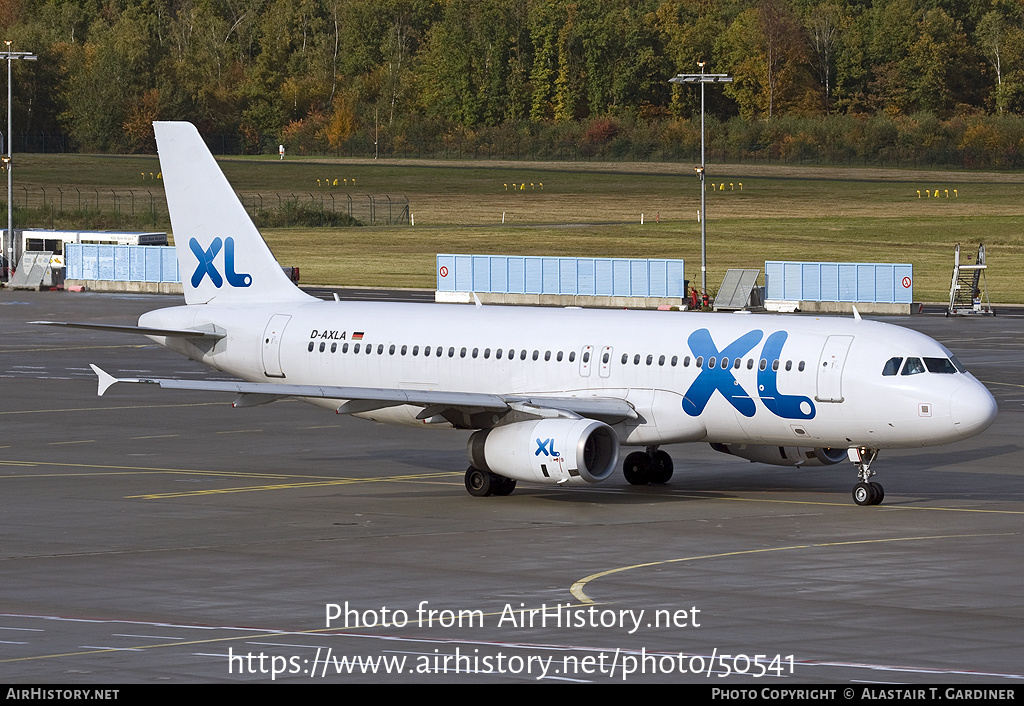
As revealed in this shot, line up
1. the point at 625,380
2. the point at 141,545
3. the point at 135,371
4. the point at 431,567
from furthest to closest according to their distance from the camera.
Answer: the point at 135,371 → the point at 625,380 → the point at 141,545 → the point at 431,567

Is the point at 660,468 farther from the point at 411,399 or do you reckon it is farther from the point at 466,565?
the point at 466,565

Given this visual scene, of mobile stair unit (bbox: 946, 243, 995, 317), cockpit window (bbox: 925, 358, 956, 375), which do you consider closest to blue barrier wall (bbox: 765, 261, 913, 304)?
mobile stair unit (bbox: 946, 243, 995, 317)

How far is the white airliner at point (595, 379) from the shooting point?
1534 inches

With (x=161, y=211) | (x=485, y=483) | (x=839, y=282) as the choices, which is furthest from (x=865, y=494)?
(x=161, y=211)

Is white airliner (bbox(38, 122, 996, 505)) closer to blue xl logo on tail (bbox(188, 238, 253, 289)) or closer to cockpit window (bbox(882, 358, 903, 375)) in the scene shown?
cockpit window (bbox(882, 358, 903, 375))

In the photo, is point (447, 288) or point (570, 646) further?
point (447, 288)

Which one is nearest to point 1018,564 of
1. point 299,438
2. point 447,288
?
point 299,438

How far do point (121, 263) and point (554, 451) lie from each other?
8990cm

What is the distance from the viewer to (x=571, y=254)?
483ft

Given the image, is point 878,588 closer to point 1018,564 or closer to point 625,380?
point 1018,564

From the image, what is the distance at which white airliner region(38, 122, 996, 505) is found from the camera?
128ft

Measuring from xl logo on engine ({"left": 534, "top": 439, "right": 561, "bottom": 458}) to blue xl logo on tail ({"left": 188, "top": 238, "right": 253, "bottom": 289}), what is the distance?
42.5 feet

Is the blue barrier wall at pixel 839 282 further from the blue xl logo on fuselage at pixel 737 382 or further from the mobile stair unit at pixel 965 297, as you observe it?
the blue xl logo on fuselage at pixel 737 382

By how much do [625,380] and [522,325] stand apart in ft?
11.4
